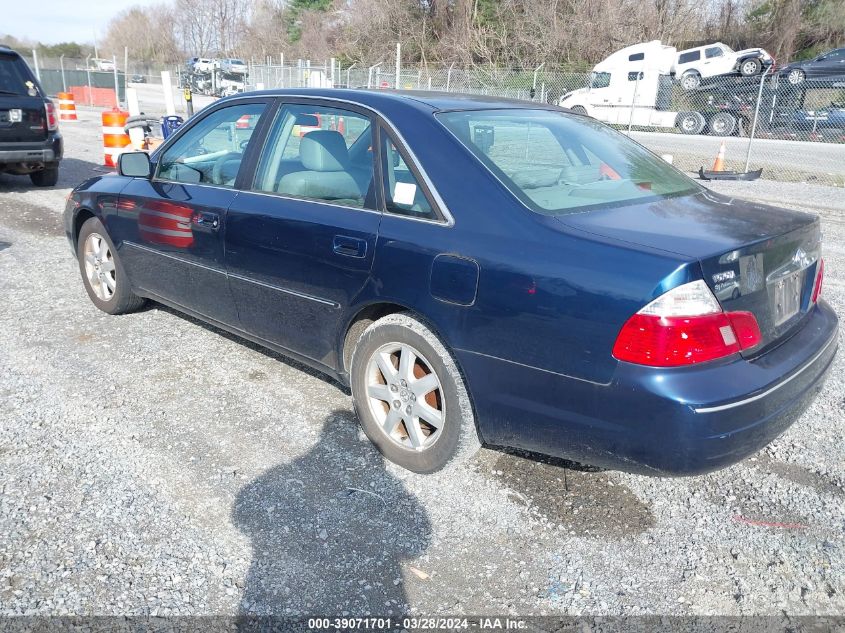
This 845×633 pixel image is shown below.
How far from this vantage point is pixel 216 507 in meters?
2.91

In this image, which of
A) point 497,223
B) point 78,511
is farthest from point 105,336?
point 497,223

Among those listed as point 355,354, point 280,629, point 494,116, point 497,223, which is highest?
point 494,116

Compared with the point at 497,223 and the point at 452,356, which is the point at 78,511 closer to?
the point at 452,356

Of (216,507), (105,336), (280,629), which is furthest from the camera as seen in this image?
(105,336)

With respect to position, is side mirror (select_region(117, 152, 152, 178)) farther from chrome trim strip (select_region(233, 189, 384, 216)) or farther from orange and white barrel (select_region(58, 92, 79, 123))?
orange and white barrel (select_region(58, 92, 79, 123))

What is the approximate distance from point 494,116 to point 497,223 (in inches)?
35.8

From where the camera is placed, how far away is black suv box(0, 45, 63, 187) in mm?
9164

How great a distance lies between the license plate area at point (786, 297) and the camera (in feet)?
8.83

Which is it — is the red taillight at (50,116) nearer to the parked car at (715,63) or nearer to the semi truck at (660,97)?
the semi truck at (660,97)

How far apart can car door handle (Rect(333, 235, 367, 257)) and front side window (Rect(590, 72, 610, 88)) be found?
24.2m

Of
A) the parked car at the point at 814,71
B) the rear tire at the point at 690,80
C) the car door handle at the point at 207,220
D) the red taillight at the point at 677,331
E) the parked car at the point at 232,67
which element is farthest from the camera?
the parked car at the point at 232,67

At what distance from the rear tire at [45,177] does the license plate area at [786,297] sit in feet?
34.3

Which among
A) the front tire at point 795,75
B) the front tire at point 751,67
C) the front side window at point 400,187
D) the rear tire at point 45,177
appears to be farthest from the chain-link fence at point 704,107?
the front side window at point 400,187

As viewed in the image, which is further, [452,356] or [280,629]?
[452,356]
